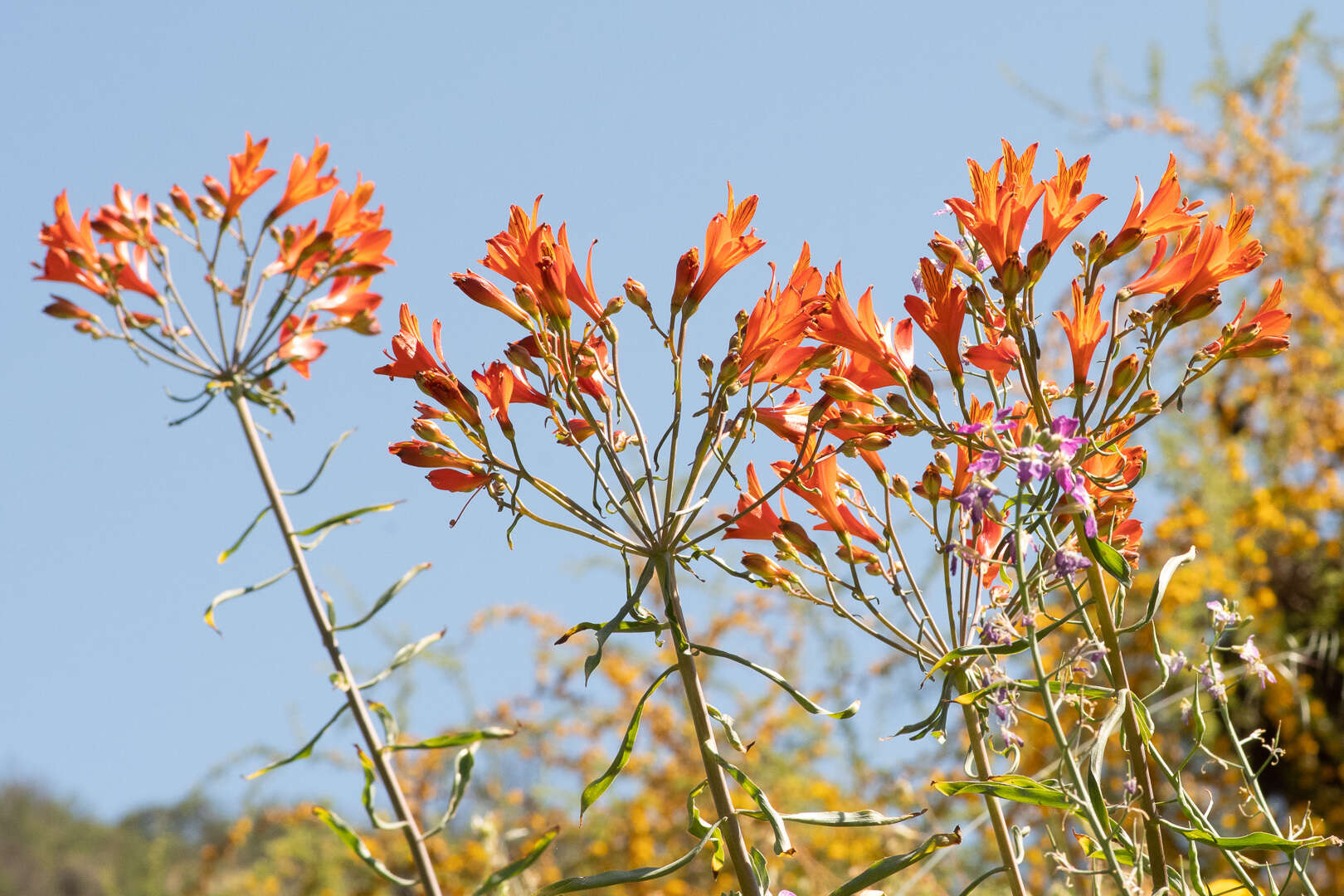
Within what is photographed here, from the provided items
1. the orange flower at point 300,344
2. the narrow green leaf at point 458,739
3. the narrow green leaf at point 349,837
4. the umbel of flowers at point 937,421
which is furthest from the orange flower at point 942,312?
the orange flower at point 300,344

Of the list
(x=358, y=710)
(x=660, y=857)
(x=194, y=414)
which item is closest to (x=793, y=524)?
(x=358, y=710)

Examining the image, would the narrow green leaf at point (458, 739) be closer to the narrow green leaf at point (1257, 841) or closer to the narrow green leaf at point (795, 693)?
the narrow green leaf at point (795, 693)

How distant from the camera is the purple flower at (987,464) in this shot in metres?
0.88

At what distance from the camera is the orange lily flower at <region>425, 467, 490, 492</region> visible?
1100 mm

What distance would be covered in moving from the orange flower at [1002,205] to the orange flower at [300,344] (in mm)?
1298

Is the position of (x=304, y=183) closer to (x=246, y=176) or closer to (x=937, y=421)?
(x=246, y=176)

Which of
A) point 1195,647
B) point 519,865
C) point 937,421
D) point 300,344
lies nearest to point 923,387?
point 937,421

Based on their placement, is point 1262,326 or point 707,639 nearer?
point 1262,326

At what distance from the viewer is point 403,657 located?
1489mm

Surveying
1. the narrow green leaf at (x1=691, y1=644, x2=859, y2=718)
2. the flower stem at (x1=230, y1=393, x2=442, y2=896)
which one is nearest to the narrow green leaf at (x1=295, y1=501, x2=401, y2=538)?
the flower stem at (x1=230, y1=393, x2=442, y2=896)

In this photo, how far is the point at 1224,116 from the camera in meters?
6.02

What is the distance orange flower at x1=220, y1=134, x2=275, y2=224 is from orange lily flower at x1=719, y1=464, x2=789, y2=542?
125 centimetres

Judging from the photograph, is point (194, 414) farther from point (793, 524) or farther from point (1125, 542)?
point (1125, 542)

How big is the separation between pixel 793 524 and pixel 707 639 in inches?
162
